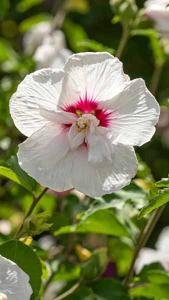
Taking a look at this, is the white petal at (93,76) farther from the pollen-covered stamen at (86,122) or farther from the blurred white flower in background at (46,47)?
the blurred white flower in background at (46,47)

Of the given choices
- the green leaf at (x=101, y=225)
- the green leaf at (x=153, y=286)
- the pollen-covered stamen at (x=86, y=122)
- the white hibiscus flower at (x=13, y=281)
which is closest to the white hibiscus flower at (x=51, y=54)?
the green leaf at (x=101, y=225)

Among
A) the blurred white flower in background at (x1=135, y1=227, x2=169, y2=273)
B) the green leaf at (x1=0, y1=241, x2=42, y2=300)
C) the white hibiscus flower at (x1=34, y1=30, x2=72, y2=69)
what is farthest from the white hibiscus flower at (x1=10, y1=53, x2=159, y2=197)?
the white hibiscus flower at (x1=34, y1=30, x2=72, y2=69)

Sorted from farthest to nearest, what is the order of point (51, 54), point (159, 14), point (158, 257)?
point (51, 54) < point (158, 257) < point (159, 14)

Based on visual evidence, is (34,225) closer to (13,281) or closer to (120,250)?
(13,281)

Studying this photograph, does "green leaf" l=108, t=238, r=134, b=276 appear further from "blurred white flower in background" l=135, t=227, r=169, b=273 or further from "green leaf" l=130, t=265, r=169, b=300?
"green leaf" l=130, t=265, r=169, b=300

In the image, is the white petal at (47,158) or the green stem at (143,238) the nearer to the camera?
the white petal at (47,158)

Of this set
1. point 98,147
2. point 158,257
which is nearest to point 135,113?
point 98,147
